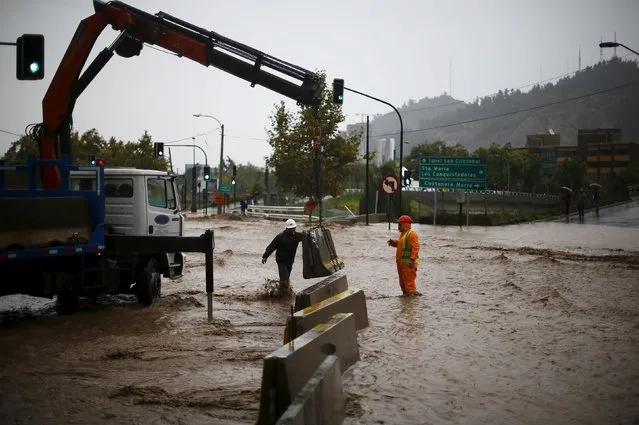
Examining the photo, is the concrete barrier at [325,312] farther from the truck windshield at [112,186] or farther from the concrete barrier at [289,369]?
the truck windshield at [112,186]

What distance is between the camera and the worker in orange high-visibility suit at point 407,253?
1283 centimetres

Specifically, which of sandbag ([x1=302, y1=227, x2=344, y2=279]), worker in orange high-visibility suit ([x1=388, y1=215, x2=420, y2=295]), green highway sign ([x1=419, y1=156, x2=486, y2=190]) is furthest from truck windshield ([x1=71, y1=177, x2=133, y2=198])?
green highway sign ([x1=419, y1=156, x2=486, y2=190])

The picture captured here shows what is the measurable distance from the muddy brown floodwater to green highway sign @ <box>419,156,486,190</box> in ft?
74.3

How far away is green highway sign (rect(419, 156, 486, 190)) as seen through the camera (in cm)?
4006

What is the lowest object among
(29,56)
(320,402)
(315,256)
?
(320,402)

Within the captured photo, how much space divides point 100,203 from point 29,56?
13.4 ft

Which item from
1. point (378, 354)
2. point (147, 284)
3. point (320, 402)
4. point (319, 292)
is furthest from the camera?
point (147, 284)

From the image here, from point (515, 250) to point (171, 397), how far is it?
19732 mm

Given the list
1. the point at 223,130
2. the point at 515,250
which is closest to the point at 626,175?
the point at 223,130

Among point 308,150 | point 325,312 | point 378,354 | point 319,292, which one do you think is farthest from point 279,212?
point 325,312

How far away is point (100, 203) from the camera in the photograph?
11328mm

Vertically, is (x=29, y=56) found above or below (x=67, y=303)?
above

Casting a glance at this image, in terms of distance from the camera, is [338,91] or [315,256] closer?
[315,256]

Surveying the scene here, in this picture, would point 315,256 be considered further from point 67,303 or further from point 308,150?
point 308,150
